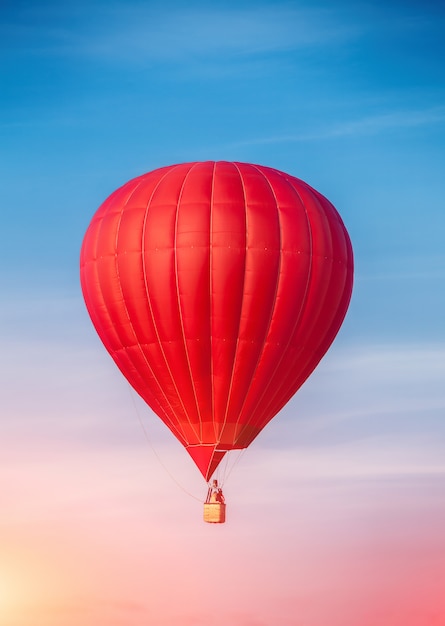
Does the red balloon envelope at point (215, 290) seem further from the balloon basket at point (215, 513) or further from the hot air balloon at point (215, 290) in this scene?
the balloon basket at point (215, 513)

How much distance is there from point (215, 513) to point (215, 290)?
17.3 feet

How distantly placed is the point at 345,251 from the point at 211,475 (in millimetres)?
6347

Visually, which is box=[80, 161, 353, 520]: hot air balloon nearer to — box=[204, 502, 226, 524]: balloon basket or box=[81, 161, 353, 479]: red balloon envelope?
box=[81, 161, 353, 479]: red balloon envelope

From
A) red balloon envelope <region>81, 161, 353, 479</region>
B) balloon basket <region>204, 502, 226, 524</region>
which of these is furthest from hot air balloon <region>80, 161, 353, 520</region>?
balloon basket <region>204, 502, 226, 524</region>

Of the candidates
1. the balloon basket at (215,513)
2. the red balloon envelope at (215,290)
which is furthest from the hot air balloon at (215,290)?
the balloon basket at (215,513)

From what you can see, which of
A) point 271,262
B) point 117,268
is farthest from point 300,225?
point 117,268

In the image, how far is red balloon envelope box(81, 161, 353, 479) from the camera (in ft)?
171

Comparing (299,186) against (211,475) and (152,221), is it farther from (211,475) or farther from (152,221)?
(211,475)

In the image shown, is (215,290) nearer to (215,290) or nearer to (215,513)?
(215,290)

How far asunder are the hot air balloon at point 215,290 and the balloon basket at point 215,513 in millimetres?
841

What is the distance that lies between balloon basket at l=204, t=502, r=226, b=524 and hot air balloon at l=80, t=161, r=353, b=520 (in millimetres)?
841

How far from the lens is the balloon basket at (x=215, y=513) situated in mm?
52375

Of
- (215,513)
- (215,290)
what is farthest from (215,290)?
(215,513)

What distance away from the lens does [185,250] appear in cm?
5200
